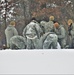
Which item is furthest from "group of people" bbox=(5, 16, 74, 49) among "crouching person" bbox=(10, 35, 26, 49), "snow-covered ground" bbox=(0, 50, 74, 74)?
"snow-covered ground" bbox=(0, 50, 74, 74)

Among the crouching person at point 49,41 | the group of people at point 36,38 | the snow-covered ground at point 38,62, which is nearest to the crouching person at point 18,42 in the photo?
the group of people at point 36,38

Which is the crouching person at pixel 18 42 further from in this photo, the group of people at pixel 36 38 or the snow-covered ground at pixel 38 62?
the snow-covered ground at pixel 38 62

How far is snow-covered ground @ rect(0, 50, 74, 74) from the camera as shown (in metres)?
2.00

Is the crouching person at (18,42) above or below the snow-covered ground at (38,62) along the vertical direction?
above


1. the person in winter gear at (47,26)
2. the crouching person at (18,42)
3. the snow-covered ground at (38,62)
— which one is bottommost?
the snow-covered ground at (38,62)

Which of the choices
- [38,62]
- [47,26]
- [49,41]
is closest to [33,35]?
[49,41]

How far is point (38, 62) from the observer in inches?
79.4

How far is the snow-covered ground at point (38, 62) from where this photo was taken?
2.00 metres

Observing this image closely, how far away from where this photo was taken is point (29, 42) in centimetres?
260

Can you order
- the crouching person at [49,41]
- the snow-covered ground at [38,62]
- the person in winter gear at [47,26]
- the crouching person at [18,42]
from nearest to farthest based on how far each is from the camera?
the snow-covered ground at [38,62] → the crouching person at [49,41] → the crouching person at [18,42] → the person in winter gear at [47,26]

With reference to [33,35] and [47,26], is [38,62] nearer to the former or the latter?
[33,35]

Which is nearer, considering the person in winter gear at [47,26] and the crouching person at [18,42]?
the crouching person at [18,42]

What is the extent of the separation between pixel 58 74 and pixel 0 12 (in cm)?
602

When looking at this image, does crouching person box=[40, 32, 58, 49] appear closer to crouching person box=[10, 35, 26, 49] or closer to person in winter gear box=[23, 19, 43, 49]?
person in winter gear box=[23, 19, 43, 49]
